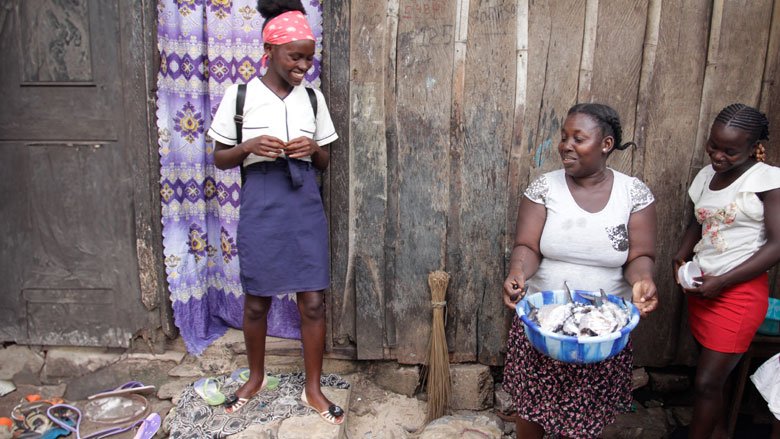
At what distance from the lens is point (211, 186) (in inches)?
133

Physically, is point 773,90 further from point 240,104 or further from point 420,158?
point 240,104

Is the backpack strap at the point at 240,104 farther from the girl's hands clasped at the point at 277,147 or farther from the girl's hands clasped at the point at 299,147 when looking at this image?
the girl's hands clasped at the point at 299,147

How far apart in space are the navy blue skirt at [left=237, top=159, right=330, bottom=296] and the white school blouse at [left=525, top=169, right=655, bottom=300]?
1.06 metres

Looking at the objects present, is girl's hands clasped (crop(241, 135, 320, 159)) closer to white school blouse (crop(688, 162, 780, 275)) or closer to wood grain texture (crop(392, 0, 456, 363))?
wood grain texture (crop(392, 0, 456, 363))

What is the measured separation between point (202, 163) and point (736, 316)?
2.87m

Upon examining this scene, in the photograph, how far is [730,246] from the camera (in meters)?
2.54

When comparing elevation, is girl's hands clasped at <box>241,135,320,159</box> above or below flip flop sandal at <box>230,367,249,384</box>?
above

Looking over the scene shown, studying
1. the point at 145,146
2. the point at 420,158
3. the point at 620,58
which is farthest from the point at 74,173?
the point at 620,58

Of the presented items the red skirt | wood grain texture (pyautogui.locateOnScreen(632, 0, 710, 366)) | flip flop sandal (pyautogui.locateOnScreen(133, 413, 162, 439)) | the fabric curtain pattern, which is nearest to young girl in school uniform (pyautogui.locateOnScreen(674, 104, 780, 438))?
the red skirt

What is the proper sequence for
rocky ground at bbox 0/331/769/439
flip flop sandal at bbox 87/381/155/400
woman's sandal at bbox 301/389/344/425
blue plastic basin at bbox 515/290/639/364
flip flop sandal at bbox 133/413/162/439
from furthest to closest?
1. flip flop sandal at bbox 87/381/155/400
2. rocky ground at bbox 0/331/769/439
3. flip flop sandal at bbox 133/413/162/439
4. woman's sandal at bbox 301/389/344/425
5. blue plastic basin at bbox 515/290/639/364

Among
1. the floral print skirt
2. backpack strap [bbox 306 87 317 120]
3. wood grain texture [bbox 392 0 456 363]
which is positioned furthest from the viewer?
wood grain texture [bbox 392 0 456 363]

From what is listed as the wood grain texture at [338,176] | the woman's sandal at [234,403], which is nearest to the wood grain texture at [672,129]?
the wood grain texture at [338,176]

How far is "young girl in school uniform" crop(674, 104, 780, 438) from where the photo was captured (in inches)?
95.7

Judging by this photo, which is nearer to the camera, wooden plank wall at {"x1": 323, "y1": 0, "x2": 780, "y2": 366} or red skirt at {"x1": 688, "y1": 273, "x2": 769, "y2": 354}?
red skirt at {"x1": 688, "y1": 273, "x2": 769, "y2": 354}
